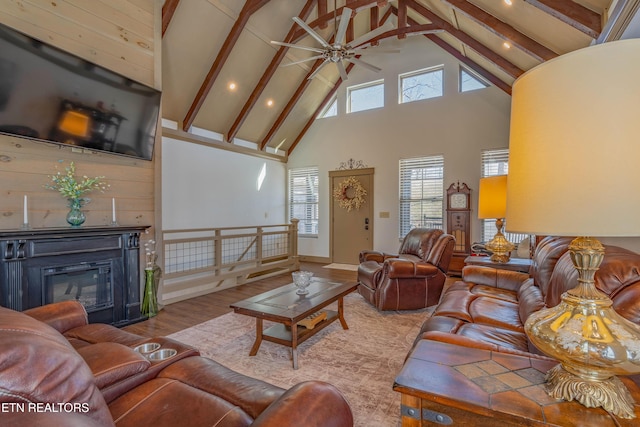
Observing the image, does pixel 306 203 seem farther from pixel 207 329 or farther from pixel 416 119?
pixel 207 329

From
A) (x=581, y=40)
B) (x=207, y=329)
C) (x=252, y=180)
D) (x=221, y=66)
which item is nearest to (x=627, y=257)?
(x=581, y=40)

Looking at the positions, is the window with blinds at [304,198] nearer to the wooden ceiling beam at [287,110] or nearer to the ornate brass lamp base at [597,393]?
the wooden ceiling beam at [287,110]

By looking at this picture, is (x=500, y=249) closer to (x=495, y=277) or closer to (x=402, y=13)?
(x=495, y=277)

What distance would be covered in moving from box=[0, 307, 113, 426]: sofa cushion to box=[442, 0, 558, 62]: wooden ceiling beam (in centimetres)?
459

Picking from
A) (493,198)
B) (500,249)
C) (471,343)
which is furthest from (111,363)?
(500,249)

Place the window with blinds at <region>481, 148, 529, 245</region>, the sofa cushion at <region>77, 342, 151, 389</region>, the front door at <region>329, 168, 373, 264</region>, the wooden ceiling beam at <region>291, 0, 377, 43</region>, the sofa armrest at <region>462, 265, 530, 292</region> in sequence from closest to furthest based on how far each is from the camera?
the sofa cushion at <region>77, 342, 151, 389</region> → the sofa armrest at <region>462, 265, 530, 292</region> → the wooden ceiling beam at <region>291, 0, 377, 43</region> → the window with blinds at <region>481, 148, 529, 245</region> → the front door at <region>329, 168, 373, 264</region>

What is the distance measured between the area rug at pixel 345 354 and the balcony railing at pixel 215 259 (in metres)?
1.19

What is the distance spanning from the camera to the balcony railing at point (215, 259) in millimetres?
4465

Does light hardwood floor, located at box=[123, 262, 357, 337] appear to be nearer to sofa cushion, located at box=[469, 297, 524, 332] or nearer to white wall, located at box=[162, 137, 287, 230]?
white wall, located at box=[162, 137, 287, 230]

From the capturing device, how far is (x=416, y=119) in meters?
6.46

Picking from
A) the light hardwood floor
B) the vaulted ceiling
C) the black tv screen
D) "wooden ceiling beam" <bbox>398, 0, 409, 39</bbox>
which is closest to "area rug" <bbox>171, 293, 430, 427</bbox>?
the light hardwood floor

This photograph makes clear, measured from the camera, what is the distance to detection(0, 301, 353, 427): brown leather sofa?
58 cm

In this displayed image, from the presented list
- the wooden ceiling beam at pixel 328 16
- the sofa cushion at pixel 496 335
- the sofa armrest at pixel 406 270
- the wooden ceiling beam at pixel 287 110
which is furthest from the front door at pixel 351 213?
the sofa cushion at pixel 496 335

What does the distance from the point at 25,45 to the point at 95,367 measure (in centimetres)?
291
